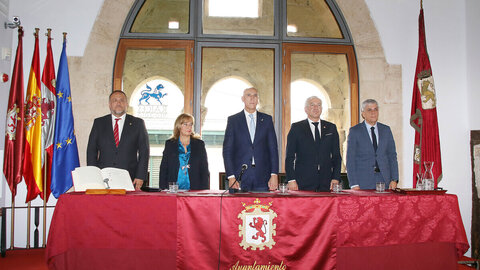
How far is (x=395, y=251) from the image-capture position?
2.57 meters

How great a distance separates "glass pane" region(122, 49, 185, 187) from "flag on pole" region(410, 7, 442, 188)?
297cm

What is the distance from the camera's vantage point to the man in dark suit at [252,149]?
134 inches

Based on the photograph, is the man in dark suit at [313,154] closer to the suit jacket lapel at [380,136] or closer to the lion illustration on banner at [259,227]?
the suit jacket lapel at [380,136]

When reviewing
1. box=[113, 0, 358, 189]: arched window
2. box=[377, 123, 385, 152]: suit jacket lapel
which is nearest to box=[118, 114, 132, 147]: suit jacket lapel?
box=[113, 0, 358, 189]: arched window

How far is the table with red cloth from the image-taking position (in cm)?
248

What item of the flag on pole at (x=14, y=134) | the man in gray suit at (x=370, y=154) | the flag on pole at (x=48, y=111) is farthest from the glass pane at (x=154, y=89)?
the man in gray suit at (x=370, y=154)

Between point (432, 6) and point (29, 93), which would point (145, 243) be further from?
point (432, 6)

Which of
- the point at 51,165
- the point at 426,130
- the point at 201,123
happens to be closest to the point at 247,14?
the point at 201,123

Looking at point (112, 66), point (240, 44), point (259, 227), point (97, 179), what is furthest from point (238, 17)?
point (259, 227)

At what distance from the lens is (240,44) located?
4.95m

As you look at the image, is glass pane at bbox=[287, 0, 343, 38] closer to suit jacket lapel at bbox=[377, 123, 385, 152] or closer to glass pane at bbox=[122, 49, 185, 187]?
glass pane at bbox=[122, 49, 185, 187]

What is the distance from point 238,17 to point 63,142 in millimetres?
2835

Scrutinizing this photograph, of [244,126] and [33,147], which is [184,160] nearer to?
[244,126]

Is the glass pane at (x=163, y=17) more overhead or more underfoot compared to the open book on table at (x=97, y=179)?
more overhead
